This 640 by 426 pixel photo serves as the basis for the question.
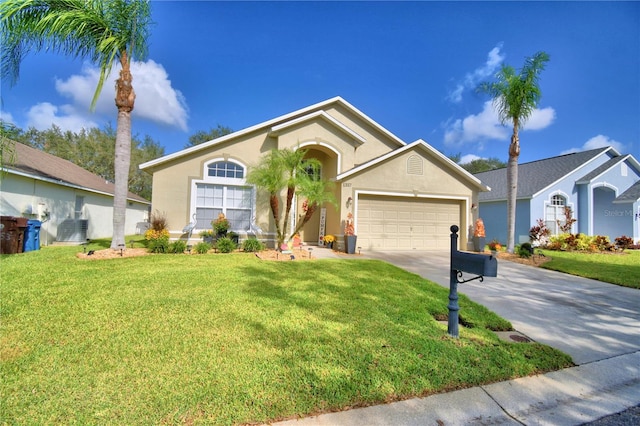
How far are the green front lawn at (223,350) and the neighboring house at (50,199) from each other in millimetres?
7554

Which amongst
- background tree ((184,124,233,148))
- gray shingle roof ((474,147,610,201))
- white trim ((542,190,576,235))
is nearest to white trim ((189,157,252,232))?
gray shingle roof ((474,147,610,201))

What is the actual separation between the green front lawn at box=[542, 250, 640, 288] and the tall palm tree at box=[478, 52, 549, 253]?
2312mm

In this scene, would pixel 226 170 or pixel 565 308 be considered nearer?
pixel 565 308

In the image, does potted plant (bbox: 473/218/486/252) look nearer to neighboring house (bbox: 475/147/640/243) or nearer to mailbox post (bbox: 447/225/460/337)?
neighboring house (bbox: 475/147/640/243)

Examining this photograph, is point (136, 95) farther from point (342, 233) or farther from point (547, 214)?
point (547, 214)

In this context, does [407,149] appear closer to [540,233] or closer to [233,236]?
[233,236]

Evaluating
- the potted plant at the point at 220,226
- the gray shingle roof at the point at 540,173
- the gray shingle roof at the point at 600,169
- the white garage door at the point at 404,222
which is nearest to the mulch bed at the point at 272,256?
the potted plant at the point at 220,226

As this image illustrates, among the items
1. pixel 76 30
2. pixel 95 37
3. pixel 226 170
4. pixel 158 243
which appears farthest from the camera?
pixel 226 170

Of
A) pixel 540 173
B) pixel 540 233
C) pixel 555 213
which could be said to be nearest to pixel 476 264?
pixel 540 233

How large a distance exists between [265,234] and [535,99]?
42.4 ft

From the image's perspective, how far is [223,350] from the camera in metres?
3.25

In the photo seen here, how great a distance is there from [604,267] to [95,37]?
736 inches

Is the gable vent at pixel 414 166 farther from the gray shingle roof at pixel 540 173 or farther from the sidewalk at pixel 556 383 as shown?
the gray shingle roof at pixel 540 173

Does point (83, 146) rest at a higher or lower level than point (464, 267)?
higher
